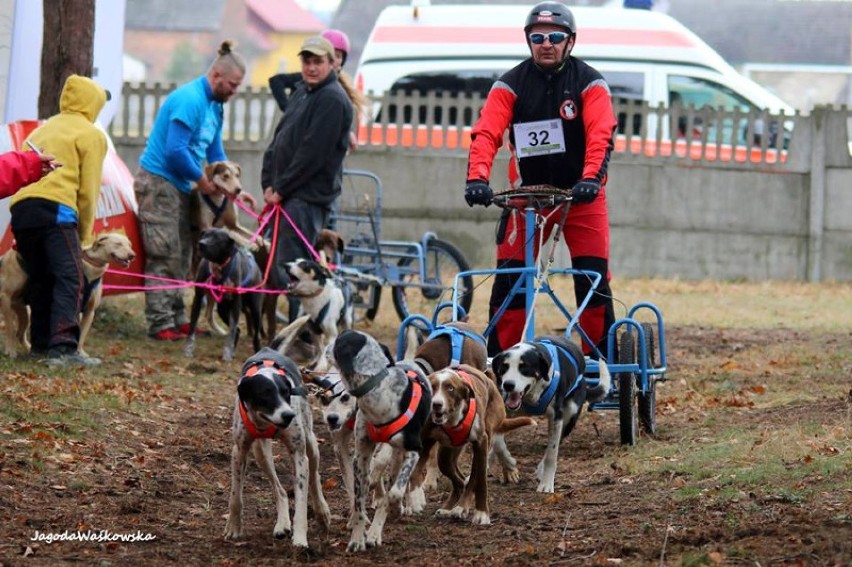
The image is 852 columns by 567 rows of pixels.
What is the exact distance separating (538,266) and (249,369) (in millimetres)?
2239

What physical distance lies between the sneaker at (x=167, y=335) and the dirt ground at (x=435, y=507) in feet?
10.9

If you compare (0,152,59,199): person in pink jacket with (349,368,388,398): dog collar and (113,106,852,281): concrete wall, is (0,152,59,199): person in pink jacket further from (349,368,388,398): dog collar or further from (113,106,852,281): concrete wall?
(113,106,852,281): concrete wall

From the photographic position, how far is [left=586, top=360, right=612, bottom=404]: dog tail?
8.66 meters

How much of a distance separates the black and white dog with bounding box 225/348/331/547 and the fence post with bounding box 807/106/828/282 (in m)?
14.5

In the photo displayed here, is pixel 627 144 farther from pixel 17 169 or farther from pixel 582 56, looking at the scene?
pixel 17 169

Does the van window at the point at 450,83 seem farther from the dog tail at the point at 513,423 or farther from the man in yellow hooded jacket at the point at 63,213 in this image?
the dog tail at the point at 513,423

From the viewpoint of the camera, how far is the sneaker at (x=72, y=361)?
1111cm

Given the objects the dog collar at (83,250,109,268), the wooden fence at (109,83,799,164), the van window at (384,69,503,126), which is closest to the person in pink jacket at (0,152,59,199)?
the dog collar at (83,250,109,268)

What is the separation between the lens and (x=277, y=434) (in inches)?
270

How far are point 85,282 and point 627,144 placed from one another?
9.97m

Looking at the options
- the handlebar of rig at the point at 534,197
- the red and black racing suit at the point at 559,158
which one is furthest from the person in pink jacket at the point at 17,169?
the handlebar of rig at the point at 534,197

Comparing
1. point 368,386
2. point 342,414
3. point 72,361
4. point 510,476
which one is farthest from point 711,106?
point 368,386

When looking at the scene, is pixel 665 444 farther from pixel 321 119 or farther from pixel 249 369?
pixel 321 119

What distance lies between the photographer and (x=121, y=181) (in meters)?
13.7
